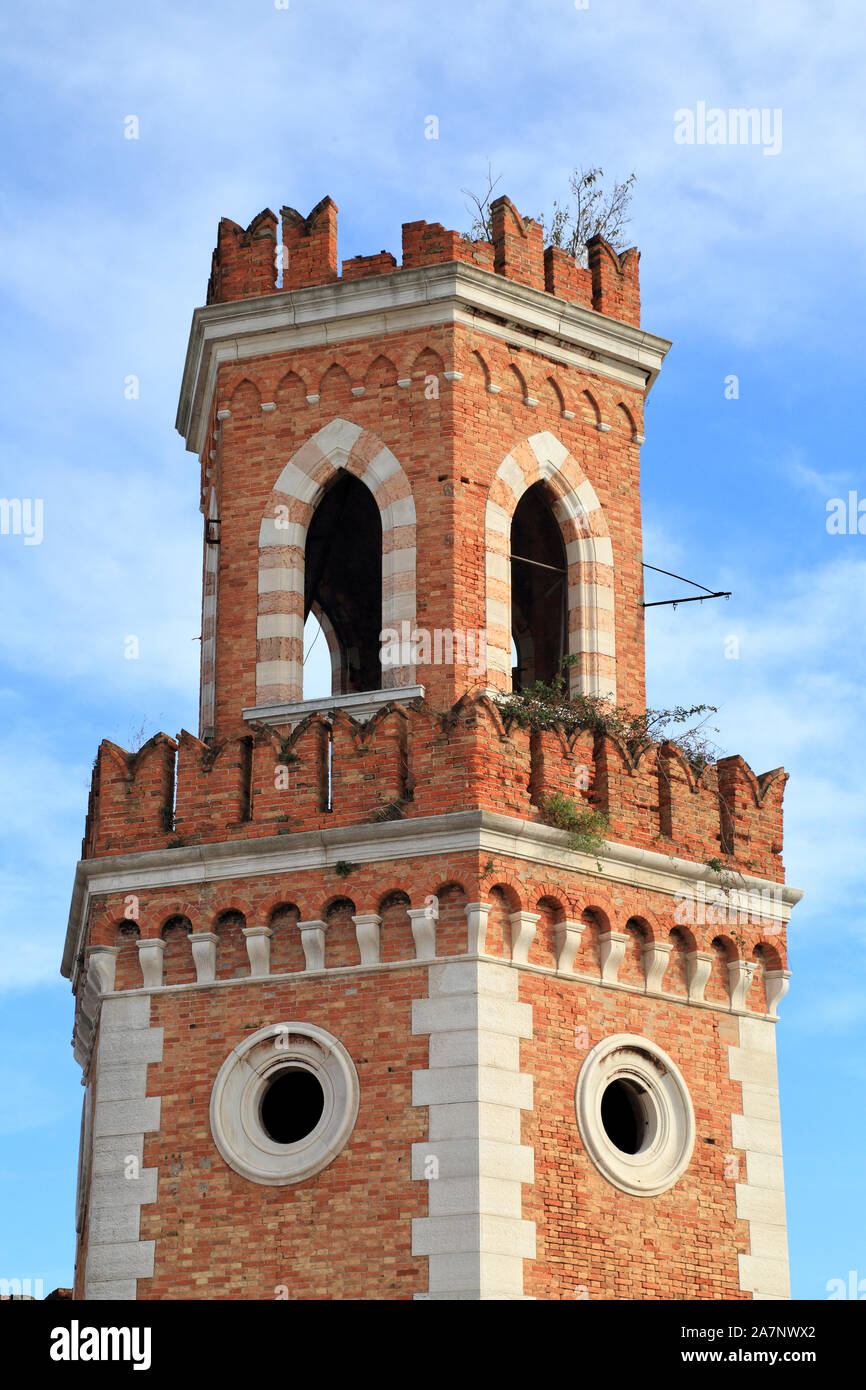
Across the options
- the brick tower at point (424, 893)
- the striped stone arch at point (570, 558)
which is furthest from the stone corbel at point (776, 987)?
the striped stone arch at point (570, 558)

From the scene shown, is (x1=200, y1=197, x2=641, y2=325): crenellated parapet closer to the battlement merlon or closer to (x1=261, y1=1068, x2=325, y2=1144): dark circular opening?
the battlement merlon

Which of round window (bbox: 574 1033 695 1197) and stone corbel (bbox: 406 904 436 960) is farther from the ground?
stone corbel (bbox: 406 904 436 960)

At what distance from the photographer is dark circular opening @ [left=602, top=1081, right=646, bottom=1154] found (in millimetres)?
21578

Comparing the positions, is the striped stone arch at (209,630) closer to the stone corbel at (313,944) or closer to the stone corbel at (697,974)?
the stone corbel at (313,944)

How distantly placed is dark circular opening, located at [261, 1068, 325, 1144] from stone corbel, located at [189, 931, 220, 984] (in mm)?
1162

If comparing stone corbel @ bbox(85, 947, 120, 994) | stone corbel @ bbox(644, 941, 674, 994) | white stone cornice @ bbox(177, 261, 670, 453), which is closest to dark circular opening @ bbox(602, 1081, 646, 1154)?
stone corbel @ bbox(644, 941, 674, 994)

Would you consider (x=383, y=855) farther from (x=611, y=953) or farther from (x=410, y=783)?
(x=611, y=953)

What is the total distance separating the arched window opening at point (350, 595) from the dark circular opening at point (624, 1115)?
7.19 meters

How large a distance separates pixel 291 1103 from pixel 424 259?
880 cm

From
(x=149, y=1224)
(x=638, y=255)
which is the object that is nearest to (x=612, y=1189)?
(x=149, y=1224)

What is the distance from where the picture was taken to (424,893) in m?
21.1

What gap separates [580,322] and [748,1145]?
28.6 ft
